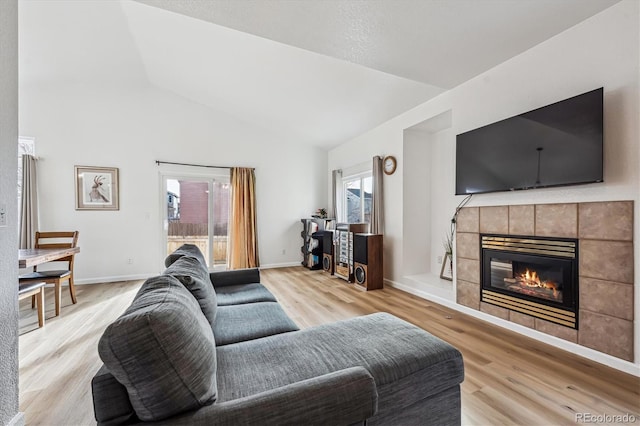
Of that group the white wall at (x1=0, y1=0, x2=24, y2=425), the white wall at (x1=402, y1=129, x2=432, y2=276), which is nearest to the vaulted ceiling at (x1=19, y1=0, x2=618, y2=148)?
the white wall at (x1=402, y1=129, x2=432, y2=276)

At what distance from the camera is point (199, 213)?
549 centimetres

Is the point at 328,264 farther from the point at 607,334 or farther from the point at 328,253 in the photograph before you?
the point at 607,334

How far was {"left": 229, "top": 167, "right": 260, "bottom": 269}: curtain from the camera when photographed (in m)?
5.56

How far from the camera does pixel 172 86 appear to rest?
4941 millimetres


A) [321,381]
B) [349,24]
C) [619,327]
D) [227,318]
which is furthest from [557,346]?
[349,24]

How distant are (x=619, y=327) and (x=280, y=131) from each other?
5561 millimetres

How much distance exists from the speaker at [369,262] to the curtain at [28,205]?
197 inches

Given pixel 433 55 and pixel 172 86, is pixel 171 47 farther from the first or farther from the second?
pixel 433 55

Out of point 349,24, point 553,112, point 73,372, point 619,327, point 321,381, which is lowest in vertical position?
point 73,372

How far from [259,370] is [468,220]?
2.86 m

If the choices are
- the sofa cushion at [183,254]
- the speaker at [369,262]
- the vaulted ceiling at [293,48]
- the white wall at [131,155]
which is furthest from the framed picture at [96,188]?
the speaker at [369,262]

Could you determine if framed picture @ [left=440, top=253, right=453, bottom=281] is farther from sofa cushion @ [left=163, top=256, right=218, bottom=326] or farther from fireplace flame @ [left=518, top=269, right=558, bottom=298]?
sofa cushion @ [left=163, top=256, right=218, bottom=326]

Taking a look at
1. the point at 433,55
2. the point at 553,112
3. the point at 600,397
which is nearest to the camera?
the point at 600,397

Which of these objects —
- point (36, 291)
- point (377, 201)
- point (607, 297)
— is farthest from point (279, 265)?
point (607, 297)
